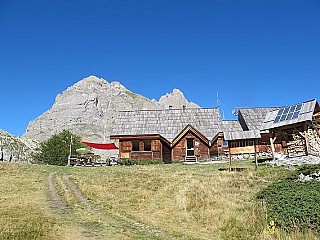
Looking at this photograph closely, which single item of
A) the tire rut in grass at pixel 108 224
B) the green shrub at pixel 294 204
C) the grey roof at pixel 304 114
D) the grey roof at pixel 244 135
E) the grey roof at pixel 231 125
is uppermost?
the grey roof at pixel 231 125

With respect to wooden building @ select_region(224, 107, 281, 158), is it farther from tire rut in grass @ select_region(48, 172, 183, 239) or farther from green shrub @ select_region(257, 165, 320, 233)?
tire rut in grass @ select_region(48, 172, 183, 239)

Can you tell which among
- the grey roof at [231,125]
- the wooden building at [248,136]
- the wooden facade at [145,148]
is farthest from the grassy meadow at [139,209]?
the grey roof at [231,125]

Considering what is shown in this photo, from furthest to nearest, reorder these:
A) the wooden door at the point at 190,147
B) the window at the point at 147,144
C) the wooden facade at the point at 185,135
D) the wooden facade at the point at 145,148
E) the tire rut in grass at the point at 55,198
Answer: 1. the wooden door at the point at 190,147
2. the window at the point at 147,144
3. the wooden facade at the point at 145,148
4. the wooden facade at the point at 185,135
5. the tire rut in grass at the point at 55,198

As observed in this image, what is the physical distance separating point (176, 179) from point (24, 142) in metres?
76.7

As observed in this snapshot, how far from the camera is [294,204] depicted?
510 inches

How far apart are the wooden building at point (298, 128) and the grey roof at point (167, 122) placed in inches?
587

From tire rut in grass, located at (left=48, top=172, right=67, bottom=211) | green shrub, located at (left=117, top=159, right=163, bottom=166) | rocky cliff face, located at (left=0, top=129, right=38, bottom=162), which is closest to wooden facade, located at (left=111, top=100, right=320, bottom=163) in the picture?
green shrub, located at (left=117, top=159, right=163, bottom=166)

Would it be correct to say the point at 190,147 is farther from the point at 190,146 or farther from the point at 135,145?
the point at 135,145

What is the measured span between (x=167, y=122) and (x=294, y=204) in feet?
116

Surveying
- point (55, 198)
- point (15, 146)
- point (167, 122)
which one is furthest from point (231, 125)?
point (15, 146)

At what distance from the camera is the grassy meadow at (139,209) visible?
413 inches

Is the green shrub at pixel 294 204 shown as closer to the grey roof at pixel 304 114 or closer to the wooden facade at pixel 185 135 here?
the grey roof at pixel 304 114

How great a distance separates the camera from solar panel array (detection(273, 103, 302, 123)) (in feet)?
97.8

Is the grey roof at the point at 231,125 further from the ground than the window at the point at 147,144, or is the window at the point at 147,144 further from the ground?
the grey roof at the point at 231,125
